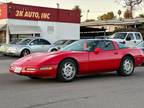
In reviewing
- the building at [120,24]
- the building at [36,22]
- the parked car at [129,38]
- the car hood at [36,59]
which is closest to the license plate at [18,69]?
the car hood at [36,59]

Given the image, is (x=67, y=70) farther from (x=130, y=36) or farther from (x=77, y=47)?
(x=130, y=36)

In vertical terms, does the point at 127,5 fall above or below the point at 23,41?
above

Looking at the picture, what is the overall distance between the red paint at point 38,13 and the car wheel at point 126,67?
24.8 m

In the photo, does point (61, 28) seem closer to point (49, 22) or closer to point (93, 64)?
point (49, 22)

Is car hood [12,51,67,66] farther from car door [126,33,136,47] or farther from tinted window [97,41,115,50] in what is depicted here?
car door [126,33,136,47]

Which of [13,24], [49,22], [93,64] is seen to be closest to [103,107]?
[93,64]

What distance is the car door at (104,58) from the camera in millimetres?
12500

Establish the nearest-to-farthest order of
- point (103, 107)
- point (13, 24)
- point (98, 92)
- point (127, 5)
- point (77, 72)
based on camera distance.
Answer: point (103, 107)
point (98, 92)
point (77, 72)
point (13, 24)
point (127, 5)

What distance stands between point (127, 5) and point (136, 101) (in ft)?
186

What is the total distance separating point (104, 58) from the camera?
1281 cm

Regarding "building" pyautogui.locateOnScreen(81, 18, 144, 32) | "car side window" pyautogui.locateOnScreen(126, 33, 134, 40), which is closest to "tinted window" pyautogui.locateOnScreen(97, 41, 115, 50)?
"car side window" pyautogui.locateOnScreen(126, 33, 134, 40)

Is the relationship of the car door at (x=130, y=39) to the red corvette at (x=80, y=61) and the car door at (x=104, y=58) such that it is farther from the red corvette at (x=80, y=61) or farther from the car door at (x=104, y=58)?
the car door at (x=104, y=58)

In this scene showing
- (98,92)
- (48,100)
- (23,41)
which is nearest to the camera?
(48,100)

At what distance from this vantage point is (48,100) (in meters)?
8.58
